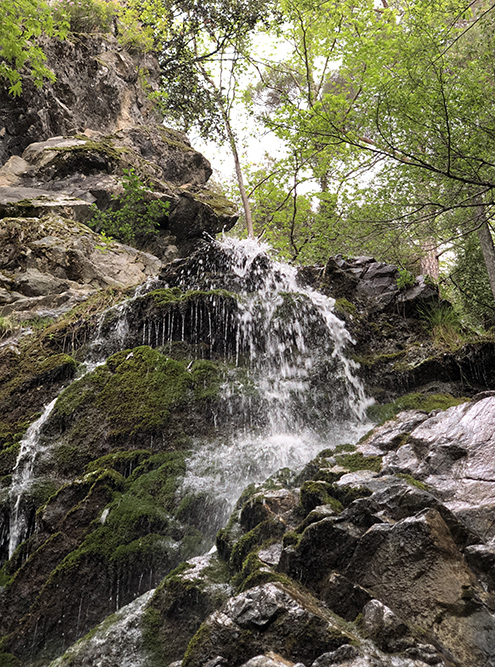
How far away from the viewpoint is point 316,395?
6219 mm

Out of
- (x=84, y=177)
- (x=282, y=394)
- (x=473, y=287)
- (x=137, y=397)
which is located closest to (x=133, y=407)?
(x=137, y=397)

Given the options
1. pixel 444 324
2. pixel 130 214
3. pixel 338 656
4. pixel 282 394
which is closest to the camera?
pixel 338 656

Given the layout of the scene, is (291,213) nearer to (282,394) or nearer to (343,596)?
(282,394)

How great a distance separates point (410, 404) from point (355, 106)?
5121 mm

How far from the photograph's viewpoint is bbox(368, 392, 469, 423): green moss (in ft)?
17.1

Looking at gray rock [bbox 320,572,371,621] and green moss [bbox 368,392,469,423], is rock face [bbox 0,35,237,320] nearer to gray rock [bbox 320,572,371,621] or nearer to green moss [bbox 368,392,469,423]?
green moss [bbox 368,392,469,423]

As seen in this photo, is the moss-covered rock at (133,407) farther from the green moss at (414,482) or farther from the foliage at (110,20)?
the foliage at (110,20)

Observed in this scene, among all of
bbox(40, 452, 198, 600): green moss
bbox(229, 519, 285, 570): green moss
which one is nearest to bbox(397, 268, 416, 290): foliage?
bbox(40, 452, 198, 600): green moss

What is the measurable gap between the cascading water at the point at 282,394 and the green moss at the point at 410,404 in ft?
0.68

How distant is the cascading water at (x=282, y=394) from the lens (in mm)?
4793

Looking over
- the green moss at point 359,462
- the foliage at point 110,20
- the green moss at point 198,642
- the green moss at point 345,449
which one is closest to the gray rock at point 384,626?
the green moss at point 198,642

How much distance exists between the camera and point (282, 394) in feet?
20.1

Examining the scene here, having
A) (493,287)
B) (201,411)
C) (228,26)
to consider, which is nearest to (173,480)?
(201,411)

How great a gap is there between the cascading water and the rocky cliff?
0.10 feet
